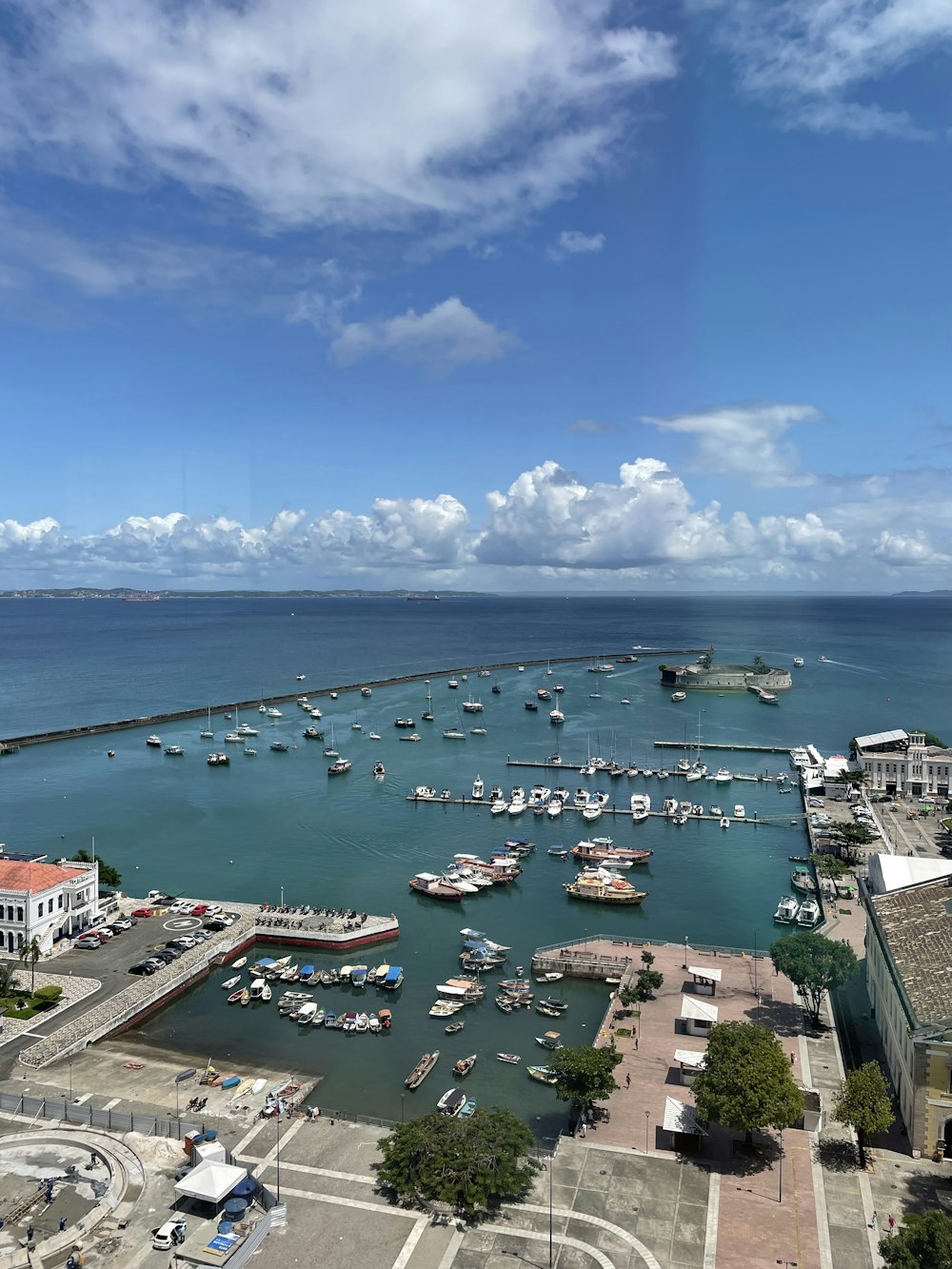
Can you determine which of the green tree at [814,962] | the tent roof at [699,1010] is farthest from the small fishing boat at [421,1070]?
the green tree at [814,962]

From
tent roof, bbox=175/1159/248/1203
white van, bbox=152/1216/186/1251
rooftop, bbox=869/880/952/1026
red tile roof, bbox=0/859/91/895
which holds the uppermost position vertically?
rooftop, bbox=869/880/952/1026

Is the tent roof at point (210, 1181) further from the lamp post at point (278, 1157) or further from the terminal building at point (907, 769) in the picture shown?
the terminal building at point (907, 769)

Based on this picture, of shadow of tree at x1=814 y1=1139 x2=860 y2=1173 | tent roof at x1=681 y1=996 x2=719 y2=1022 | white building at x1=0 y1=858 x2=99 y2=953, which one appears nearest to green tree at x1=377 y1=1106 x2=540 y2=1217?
shadow of tree at x1=814 y1=1139 x2=860 y2=1173

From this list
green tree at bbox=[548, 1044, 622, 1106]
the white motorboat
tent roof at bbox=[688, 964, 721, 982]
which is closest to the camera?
green tree at bbox=[548, 1044, 622, 1106]

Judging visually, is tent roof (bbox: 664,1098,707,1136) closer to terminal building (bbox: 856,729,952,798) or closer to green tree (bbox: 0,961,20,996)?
green tree (bbox: 0,961,20,996)

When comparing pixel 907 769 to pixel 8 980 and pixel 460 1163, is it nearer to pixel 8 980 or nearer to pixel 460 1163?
pixel 460 1163

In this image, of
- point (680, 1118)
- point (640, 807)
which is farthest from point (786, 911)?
point (680, 1118)

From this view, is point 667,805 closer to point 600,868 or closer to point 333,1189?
point 600,868
